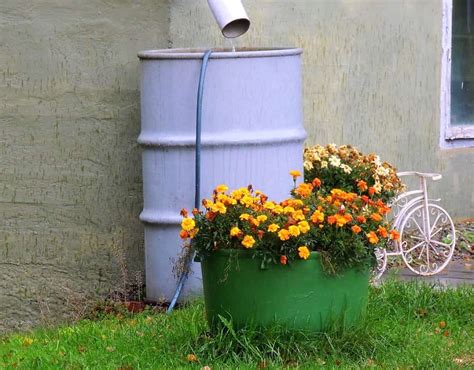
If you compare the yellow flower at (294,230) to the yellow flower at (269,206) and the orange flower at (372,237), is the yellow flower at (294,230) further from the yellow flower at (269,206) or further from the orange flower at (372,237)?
the orange flower at (372,237)

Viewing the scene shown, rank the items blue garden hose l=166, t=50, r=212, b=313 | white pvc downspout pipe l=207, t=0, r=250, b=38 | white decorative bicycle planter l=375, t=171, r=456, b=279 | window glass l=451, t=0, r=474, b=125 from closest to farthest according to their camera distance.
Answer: blue garden hose l=166, t=50, r=212, b=313 → white pvc downspout pipe l=207, t=0, r=250, b=38 → white decorative bicycle planter l=375, t=171, r=456, b=279 → window glass l=451, t=0, r=474, b=125

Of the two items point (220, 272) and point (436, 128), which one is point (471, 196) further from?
point (220, 272)

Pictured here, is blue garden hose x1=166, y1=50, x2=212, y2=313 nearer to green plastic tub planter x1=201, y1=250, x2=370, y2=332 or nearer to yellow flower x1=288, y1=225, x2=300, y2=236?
green plastic tub planter x1=201, y1=250, x2=370, y2=332

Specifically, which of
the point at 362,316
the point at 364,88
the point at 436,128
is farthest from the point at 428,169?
the point at 362,316

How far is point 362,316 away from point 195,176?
1638 millimetres

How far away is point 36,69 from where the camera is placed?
7.57m

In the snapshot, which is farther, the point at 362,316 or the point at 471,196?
the point at 471,196

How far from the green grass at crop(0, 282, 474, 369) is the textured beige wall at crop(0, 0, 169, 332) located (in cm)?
96

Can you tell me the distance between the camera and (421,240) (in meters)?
8.15

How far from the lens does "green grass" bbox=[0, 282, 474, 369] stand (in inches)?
215

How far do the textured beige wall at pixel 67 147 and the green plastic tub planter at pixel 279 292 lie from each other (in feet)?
7.43

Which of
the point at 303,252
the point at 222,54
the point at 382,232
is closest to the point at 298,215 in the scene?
the point at 303,252

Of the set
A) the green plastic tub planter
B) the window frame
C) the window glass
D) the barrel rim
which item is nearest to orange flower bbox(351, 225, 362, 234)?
the green plastic tub planter

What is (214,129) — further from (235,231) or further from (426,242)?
(426,242)
